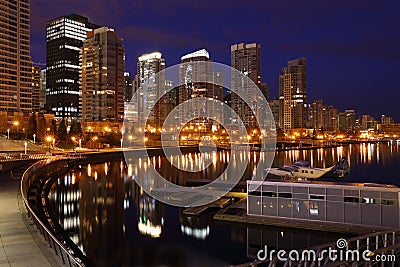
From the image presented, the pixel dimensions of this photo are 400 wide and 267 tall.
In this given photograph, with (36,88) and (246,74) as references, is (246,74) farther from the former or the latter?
(36,88)

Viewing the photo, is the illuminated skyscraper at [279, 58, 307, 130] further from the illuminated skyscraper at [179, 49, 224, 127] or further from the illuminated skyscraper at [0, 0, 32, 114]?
the illuminated skyscraper at [0, 0, 32, 114]

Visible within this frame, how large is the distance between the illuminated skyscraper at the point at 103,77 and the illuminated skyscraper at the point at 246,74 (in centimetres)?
6557

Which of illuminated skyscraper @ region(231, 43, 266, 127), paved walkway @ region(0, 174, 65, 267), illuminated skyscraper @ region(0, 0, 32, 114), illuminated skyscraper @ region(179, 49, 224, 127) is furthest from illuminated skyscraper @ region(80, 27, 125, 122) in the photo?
paved walkway @ region(0, 174, 65, 267)

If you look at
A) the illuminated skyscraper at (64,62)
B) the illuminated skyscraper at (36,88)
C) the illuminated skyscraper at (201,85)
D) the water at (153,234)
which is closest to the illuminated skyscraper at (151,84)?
the illuminated skyscraper at (201,85)

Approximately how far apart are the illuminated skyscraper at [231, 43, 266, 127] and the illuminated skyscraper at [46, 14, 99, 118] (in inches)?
2697

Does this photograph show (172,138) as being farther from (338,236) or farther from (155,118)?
(338,236)

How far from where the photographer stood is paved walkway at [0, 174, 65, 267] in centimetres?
945

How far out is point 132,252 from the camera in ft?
52.5

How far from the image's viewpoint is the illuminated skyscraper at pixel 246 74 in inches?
6501

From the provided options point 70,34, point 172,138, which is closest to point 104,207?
point 172,138

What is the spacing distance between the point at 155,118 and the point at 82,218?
120m

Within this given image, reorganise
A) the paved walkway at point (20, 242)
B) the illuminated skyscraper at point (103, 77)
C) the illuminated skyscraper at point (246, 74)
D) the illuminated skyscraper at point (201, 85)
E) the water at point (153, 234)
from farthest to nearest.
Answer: the illuminated skyscraper at point (246, 74), the illuminated skyscraper at point (201, 85), the illuminated skyscraper at point (103, 77), the water at point (153, 234), the paved walkway at point (20, 242)

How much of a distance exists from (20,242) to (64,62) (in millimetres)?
143639

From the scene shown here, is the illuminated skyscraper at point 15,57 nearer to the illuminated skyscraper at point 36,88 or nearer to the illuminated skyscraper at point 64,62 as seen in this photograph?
the illuminated skyscraper at point 64,62
